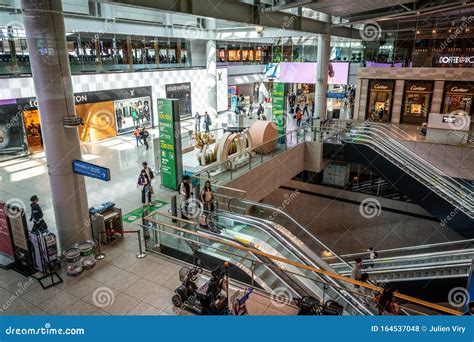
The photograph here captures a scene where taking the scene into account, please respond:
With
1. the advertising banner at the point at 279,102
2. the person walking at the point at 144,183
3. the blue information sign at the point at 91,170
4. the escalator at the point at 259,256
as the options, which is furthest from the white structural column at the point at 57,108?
the advertising banner at the point at 279,102

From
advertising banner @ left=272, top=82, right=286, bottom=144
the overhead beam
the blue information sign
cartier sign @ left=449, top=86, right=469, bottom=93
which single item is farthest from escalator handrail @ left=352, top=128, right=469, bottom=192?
the blue information sign

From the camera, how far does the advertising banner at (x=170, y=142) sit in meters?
11.8

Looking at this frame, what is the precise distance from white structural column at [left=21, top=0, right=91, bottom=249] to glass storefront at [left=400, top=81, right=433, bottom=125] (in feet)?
63.1

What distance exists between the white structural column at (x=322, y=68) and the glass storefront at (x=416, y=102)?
489 centimetres

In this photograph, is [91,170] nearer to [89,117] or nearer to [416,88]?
[89,117]

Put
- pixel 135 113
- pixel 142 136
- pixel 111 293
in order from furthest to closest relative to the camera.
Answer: pixel 135 113, pixel 142 136, pixel 111 293

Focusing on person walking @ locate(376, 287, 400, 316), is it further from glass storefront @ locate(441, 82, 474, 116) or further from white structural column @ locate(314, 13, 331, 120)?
glass storefront @ locate(441, 82, 474, 116)

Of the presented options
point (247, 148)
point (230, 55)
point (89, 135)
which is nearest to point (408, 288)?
point (247, 148)

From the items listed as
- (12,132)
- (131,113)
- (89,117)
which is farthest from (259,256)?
(131,113)

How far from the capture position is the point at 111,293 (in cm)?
646

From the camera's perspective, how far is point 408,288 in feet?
30.2

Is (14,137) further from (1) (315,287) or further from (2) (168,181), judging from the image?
(1) (315,287)

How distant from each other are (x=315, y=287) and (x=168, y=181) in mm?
6953

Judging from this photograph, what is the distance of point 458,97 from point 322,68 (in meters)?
7.56
